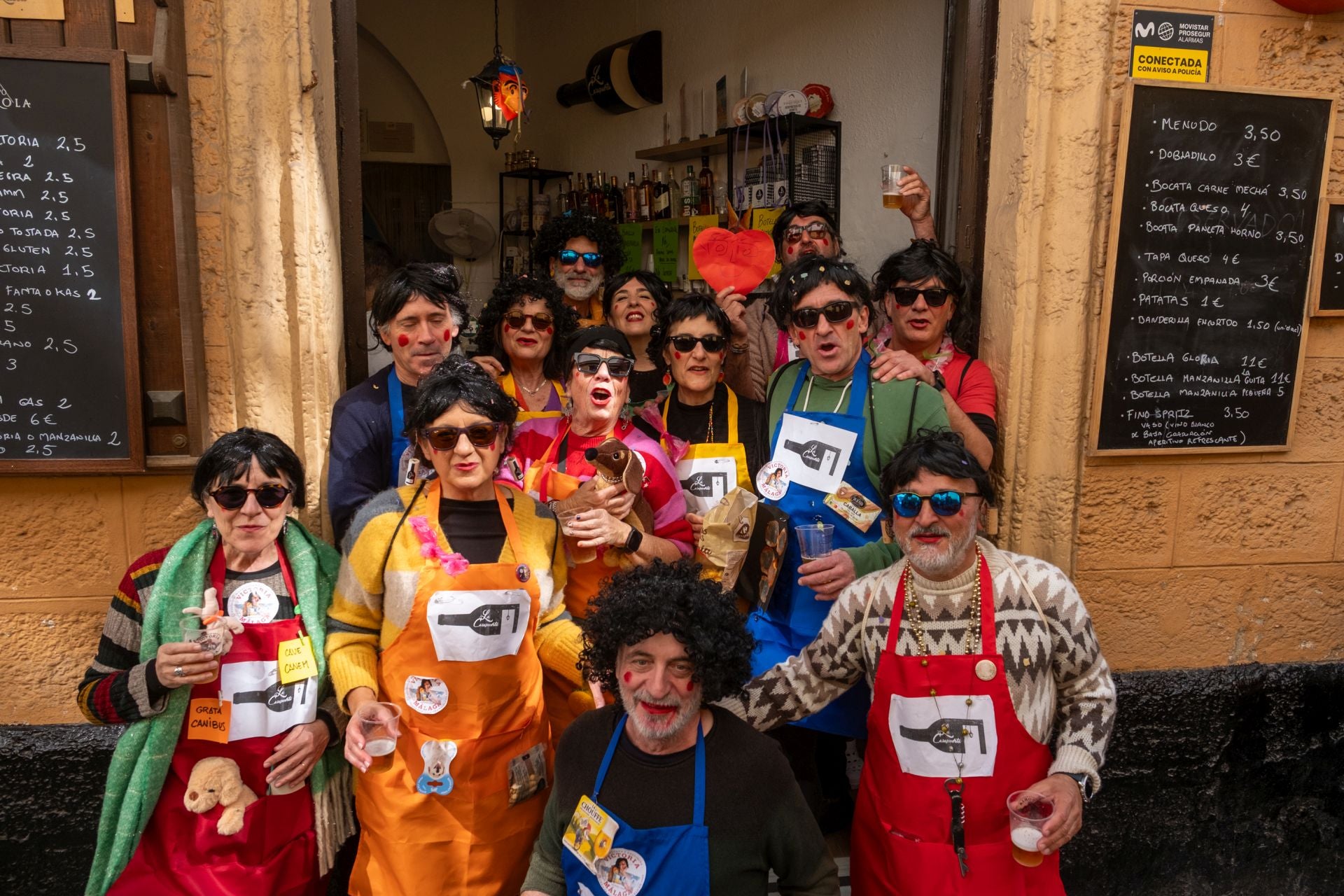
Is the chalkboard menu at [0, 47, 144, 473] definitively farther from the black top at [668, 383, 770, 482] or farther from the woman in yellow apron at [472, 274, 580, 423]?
the black top at [668, 383, 770, 482]

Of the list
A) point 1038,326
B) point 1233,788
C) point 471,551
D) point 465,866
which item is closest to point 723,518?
point 471,551

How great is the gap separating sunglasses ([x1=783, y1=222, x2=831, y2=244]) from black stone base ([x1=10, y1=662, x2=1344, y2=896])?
6.71 ft

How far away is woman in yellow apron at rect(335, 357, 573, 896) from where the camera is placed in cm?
236

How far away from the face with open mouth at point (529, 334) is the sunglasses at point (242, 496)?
1.08m

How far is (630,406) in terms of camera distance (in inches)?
123

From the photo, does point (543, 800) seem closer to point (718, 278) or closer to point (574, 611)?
point (574, 611)

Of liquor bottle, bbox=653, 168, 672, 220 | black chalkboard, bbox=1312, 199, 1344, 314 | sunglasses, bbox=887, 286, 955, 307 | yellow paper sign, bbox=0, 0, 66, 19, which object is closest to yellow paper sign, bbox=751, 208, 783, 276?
liquor bottle, bbox=653, 168, 672, 220

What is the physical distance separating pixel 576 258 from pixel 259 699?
2.24 m

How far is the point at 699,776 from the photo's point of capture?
2.10 metres

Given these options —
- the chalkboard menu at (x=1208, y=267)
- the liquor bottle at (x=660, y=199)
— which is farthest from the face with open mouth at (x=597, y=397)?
the liquor bottle at (x=660, y=199)

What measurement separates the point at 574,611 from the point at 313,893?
3.42 feet

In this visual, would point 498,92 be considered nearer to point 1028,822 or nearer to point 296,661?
point 296,661

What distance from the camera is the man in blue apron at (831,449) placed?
9.11ft

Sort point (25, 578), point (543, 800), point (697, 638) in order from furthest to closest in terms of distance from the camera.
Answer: point (25, 578) → point (543, 800) → point (697, 638)
